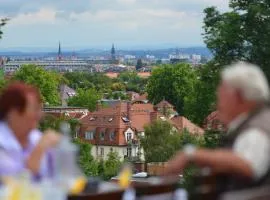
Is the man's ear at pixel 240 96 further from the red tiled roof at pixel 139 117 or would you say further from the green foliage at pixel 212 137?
the red tiled roof at pixel 139 117

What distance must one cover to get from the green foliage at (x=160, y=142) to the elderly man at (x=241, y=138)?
5011 cm

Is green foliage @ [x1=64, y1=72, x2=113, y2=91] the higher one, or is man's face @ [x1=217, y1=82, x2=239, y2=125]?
man's face @ [x1=217, y1=82, x2=239, y2=125]

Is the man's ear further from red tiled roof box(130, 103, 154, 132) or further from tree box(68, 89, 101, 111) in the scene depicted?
tree box(68, 89, 101, 111)

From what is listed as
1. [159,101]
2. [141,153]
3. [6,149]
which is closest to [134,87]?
[159,101]

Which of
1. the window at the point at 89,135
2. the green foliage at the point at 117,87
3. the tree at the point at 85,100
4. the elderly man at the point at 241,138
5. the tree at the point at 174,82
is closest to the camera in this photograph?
the elderly man at the point at 241,138

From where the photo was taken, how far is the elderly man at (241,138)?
4.19m

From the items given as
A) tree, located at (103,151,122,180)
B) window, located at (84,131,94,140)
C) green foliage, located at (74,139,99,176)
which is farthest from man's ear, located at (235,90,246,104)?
window, located at (84,131,94,140)

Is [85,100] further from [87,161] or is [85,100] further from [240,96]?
[240,96]

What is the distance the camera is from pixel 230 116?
4.46 metres

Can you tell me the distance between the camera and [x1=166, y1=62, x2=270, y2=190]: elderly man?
13.7 feet

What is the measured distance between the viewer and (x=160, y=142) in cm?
5791

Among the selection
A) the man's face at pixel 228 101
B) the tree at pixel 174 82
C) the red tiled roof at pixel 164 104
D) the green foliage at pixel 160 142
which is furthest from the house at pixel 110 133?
the man's face at pixel 228 101

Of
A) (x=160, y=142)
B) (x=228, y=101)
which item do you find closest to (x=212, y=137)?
(x=228, y=101)

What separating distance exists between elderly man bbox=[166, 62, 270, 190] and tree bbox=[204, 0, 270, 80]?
14.8 metres
